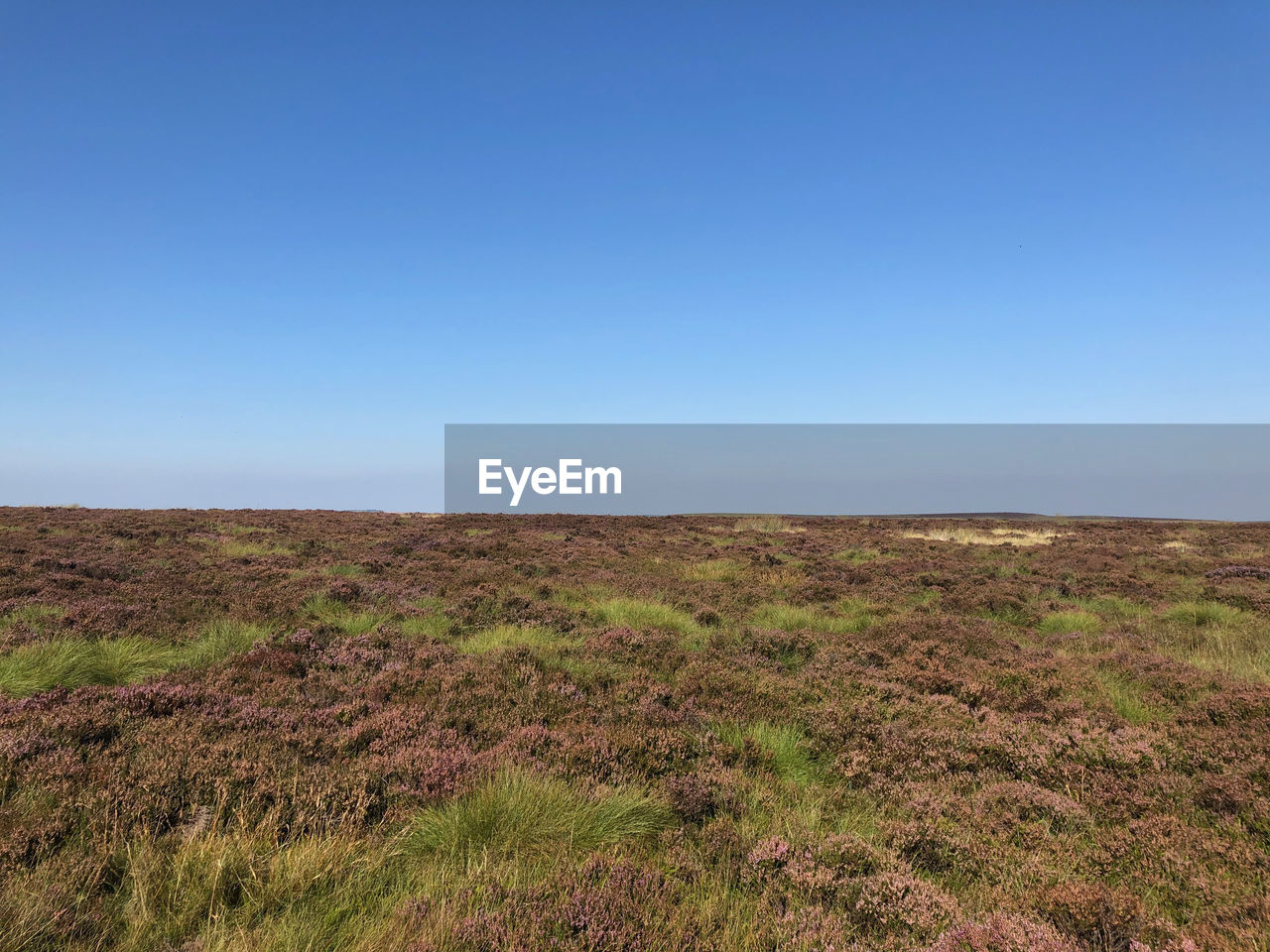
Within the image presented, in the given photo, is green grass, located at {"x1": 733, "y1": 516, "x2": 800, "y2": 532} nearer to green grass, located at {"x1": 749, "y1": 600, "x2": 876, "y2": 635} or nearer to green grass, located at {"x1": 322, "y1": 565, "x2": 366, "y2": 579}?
green grass, located at {"x1": 749, "y1": 600, "x2": 876, "y2": 635}

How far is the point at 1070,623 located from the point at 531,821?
1178 cm

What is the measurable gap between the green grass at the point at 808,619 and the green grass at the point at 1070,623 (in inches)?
131

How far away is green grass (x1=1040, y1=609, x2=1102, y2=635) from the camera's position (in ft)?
36.8

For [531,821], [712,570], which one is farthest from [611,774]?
[712,570]

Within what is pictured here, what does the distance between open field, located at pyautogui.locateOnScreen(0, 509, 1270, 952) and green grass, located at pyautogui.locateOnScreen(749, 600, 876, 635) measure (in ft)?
0.28

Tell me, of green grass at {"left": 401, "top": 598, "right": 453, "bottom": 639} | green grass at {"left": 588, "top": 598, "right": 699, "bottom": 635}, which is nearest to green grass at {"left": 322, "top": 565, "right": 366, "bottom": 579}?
green grass at {"left": 401, "top": 598, "right": 453, "bottom": 639}

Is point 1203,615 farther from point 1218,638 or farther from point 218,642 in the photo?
point 218,642

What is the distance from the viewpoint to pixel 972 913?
3408 mm

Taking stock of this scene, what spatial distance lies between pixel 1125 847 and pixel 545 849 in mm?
4014

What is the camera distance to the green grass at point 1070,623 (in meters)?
11.2

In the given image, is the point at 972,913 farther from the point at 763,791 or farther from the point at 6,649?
the point at 6,649

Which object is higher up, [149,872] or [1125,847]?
[149,872]

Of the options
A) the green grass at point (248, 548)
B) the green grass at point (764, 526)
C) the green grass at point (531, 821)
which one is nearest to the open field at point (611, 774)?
the green grass at point (531, 821)

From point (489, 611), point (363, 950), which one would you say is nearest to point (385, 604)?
point (489, 611)
